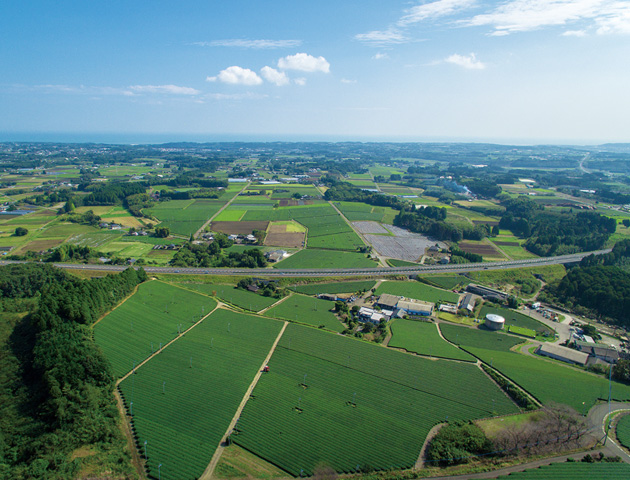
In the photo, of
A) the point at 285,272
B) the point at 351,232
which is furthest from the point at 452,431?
the point at 351,232

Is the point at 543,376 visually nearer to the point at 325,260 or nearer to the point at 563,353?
the point at 563,353

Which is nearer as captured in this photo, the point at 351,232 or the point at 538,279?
the point at 538,279

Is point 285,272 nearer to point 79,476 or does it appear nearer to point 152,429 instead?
point 152,429

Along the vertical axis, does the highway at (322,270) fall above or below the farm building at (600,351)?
above

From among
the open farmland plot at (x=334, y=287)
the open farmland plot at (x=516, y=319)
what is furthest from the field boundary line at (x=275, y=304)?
the open farmland plot at (x=516, y=319)

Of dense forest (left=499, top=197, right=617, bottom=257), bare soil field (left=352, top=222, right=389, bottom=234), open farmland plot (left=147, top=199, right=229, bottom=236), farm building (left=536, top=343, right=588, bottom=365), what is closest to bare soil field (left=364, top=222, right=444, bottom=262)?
bare soil field (left=352, top=222, right=389, bottom=234)

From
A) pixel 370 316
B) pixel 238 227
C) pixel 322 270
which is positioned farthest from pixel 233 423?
pixel 238 227

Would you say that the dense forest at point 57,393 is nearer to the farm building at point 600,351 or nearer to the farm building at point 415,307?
the farm building at point 415,307
